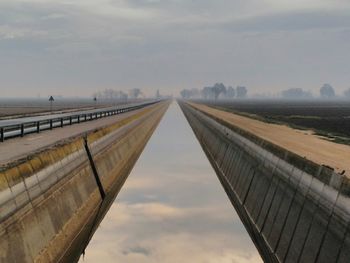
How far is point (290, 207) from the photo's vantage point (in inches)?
716

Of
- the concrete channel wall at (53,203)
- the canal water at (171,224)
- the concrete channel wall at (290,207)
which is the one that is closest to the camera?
the concrete channel wall at (290,207)

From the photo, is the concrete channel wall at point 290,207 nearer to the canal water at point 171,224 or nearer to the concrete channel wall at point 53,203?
the canal water at point 171,224

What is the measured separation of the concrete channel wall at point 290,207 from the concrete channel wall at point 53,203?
857 centimetres

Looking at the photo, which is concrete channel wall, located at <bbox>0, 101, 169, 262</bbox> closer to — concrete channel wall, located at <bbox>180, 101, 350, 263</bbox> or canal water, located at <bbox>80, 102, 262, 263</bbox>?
canal water, located at <bbox>80, 102, 262, 263</bbox>

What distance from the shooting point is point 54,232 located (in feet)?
61.4

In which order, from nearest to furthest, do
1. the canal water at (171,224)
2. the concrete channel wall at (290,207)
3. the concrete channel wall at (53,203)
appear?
the concrete channel wall at (290,207)
the concrete channel wall at (53,203)
the canal water at (171,224)

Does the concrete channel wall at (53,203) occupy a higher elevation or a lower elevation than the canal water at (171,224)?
higher

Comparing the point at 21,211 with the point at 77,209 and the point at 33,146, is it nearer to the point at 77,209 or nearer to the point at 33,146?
the point at 77,209

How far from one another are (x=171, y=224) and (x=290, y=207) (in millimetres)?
10341

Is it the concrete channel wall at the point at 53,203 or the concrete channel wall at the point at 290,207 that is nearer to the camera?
the concrete channel wall at the point at 290,207

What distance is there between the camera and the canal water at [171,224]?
69.8 feet

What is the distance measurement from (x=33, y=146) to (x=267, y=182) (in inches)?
537

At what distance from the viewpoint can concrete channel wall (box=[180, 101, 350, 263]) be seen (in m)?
13.4

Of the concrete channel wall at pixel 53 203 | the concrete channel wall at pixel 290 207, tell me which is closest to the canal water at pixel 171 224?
the concrete channel wall at pixel 53 203
